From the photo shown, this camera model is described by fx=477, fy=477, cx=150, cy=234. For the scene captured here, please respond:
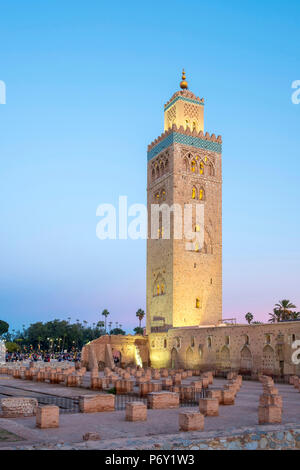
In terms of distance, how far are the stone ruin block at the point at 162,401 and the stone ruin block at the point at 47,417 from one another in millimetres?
3739

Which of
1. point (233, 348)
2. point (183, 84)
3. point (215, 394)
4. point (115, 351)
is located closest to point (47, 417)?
point (215, 394)

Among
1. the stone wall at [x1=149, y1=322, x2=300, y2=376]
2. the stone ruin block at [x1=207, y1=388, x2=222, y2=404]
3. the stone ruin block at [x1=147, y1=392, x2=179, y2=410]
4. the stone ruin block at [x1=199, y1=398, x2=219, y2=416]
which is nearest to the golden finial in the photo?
the stone wall at [x1=149, y1=322, x2=300, y2=376]

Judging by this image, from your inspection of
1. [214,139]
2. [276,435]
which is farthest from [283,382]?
[214,139]

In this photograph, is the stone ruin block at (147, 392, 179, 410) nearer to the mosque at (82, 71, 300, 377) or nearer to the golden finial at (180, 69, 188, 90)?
the mosque at (82, 71, 300, 377)

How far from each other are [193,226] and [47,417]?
29.8 meters

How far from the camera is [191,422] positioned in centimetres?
861

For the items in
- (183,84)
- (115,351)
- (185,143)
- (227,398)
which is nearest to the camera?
(227,398)

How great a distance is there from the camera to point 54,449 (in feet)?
22.0

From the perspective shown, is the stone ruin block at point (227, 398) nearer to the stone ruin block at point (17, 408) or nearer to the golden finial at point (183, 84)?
the stone ruin block at point (17, 408)

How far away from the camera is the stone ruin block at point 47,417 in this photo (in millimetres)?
9109

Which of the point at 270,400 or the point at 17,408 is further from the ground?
the point at 270,400

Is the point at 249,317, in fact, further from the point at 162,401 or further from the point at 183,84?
the point at 162,401

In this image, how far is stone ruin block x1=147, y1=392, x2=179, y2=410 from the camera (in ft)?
40.7
